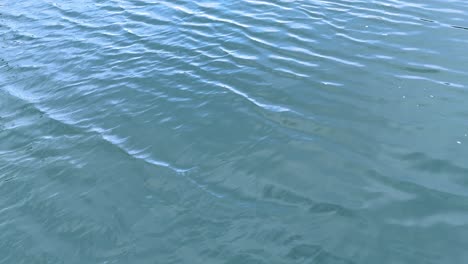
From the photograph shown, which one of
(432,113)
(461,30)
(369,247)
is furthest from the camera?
(461,30)

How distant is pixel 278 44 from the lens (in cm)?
1791

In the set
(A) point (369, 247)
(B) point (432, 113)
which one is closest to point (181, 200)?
(A) point (369, 247)

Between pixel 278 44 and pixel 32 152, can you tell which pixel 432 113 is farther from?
pixel 32 152

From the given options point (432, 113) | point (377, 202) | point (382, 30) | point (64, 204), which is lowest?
point (64, 204)

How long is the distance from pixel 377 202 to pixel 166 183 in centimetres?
560

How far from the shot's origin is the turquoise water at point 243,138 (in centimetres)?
998

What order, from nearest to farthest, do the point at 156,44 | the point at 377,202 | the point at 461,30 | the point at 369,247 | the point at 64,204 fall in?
the point at 369,247 → the point at 377,202 → the point at 64,204 → the point at 461,30 → the point at 156,44

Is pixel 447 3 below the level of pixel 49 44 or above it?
above

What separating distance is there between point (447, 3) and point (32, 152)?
1859cm

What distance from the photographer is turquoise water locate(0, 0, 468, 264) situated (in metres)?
9.98

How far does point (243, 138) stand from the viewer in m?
13.1

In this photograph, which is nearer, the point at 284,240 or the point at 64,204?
the point at 284,240

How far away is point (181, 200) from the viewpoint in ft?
36.4

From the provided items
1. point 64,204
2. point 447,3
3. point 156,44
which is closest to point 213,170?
point 64,204
